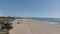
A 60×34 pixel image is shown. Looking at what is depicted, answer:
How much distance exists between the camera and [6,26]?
12.9 m

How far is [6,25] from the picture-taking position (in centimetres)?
1302

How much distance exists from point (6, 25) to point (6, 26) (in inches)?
6.5
